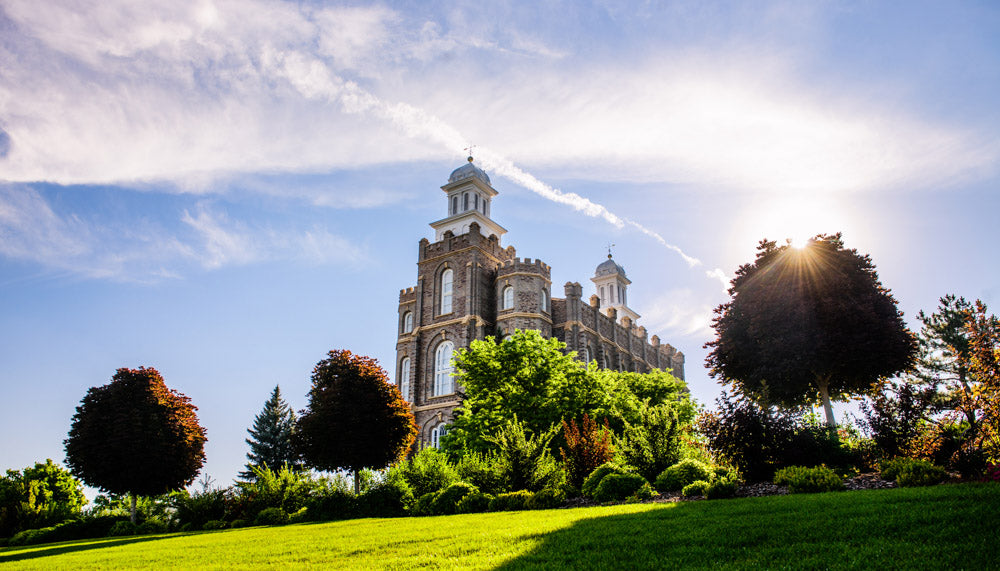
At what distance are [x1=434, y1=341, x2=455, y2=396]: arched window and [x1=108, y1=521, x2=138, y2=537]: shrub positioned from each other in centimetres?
1868

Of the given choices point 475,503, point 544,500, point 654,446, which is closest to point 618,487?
point 544,500

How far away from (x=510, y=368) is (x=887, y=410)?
13.6 m

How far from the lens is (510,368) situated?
2489 centimetres

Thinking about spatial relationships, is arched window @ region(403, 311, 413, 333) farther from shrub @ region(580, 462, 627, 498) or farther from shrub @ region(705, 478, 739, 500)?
shrub @ region(705, 478, 739, 500)

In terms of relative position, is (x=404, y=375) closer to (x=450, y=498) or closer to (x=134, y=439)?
(x=134, y=439)

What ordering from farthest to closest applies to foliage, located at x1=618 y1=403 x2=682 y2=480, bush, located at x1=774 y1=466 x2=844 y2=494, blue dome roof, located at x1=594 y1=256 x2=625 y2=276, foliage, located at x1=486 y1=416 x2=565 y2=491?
blue dome roof, located at x1=594 y1=256 x2=625 y2=276 → foliage, located at x1=618 y1=403 x2=682 y2=480 → foliage, located at x1=486 y1=416 x2=565 y2=491 → bush, located at x1=774 y1=466 x2=844 y2=494

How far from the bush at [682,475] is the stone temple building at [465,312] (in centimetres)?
2238

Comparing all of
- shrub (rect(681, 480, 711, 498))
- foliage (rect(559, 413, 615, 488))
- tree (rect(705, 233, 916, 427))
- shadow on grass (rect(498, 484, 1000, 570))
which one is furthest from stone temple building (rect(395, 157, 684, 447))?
shadow on grass (rect(498, 484, 1000, 570))

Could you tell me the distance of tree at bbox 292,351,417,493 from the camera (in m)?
22.8

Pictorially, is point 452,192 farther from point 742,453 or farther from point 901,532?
point 901,532

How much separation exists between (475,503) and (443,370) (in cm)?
2461

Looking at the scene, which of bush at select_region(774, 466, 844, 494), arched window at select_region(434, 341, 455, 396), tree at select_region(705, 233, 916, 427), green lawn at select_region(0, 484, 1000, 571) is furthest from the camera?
arched window at select_region(434, 341, 455, 396)

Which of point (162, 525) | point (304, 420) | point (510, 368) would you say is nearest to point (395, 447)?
Answer: point (304, 420)

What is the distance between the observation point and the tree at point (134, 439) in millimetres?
23297
